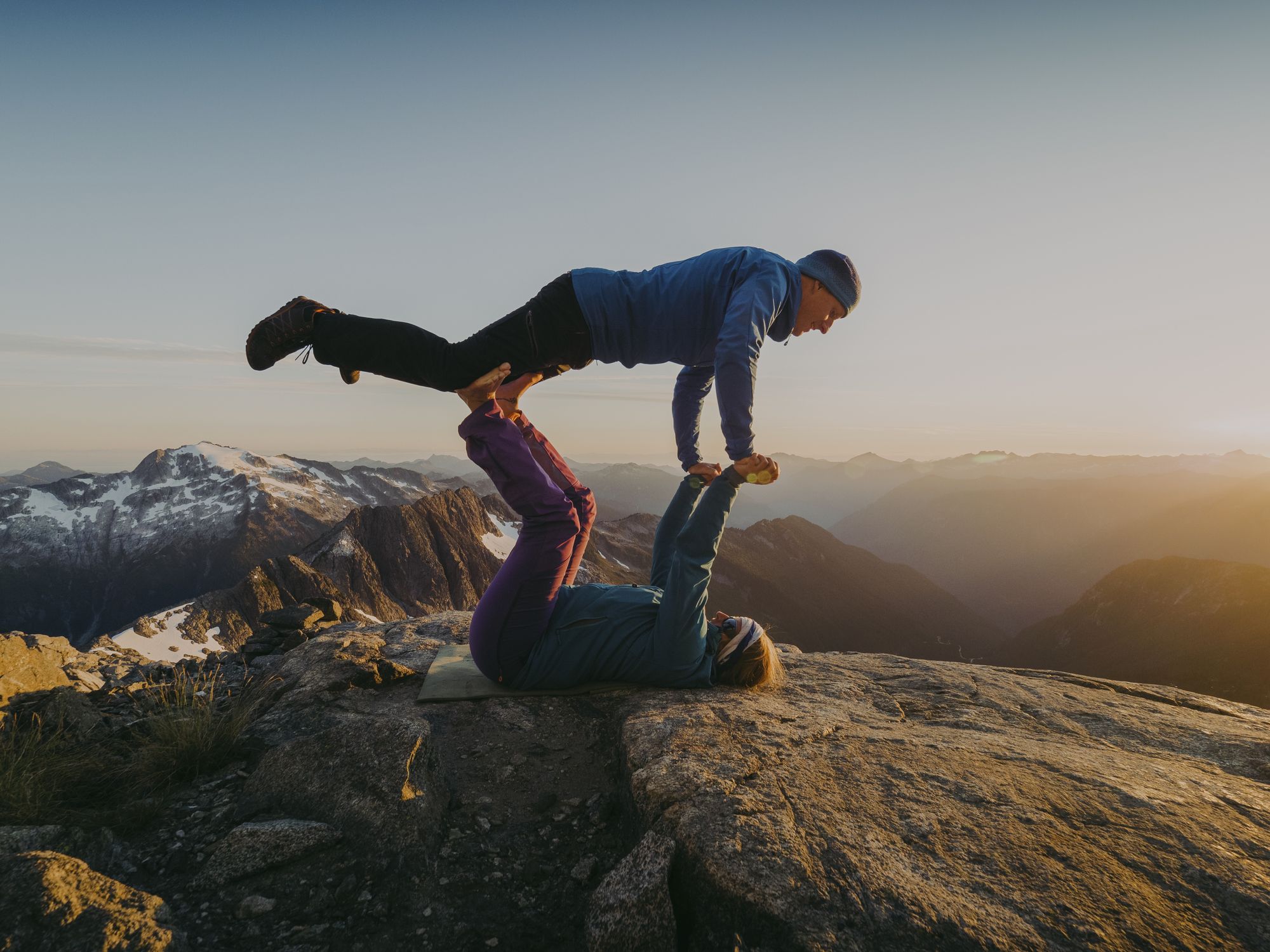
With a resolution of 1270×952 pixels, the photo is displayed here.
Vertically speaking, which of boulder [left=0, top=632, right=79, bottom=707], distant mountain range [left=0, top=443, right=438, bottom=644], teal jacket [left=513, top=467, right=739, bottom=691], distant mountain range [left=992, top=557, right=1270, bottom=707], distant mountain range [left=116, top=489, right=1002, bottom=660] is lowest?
distant mountain range [left=0, top=443, right=438, bottom=644]

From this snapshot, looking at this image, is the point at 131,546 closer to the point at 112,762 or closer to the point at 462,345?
the point at 112,762

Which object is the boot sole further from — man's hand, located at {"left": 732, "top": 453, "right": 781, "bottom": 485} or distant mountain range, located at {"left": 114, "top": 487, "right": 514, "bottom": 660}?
distant mountain range, located at {"left": 114, "top": 487, "right": 514, "bottom": 660}

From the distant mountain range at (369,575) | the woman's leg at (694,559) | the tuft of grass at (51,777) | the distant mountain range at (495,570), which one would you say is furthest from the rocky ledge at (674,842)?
the distant mountain range at (495,570)

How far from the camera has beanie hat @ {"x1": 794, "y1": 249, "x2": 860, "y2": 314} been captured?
16.5 ft

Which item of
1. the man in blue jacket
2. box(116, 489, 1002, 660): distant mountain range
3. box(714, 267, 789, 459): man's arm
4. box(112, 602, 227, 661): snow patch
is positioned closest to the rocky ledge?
box(714, 267, 789, 459): man's arm

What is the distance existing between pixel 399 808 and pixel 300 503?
21348cm

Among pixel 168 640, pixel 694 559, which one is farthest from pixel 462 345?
pixel 168 640

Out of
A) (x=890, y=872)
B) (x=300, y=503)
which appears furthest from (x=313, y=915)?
(x=300, y=503)

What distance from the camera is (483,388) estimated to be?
4.62m

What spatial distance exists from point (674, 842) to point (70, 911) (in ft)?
7.79

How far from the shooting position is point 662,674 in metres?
5.05

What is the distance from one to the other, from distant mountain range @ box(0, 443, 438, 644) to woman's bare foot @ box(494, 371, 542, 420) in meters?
184

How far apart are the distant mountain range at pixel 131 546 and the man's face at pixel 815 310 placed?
185788mm

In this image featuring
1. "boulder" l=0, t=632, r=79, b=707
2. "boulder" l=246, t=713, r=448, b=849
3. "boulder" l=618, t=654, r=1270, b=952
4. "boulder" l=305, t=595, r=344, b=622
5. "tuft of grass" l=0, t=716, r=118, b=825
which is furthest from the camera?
"boulder" l=305, t=595, r=344, b=622
